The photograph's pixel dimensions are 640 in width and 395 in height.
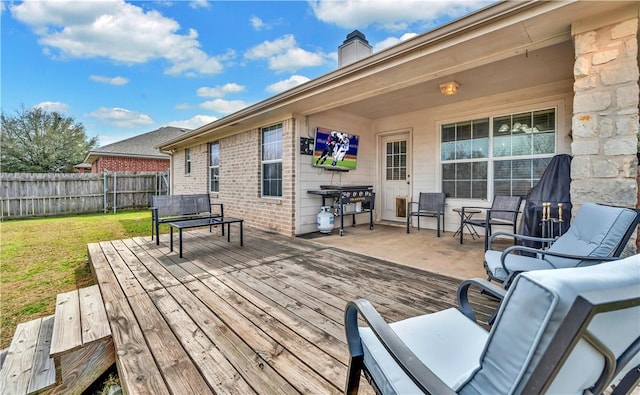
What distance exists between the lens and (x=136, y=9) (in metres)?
5.75

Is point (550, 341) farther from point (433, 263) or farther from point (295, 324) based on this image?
point (433, 263)

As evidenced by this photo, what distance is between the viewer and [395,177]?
666 centimetres

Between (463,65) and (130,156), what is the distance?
1702cm

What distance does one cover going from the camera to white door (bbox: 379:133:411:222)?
21.3 ft

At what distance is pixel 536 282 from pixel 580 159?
2.61 m

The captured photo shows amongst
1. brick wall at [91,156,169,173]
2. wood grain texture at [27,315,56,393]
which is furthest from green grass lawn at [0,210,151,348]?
brick wall at [91,156,169,173]

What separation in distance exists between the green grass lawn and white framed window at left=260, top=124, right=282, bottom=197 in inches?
112

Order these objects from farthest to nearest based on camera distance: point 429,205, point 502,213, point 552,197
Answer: point 429,205 → point 502,213 → point 552,197

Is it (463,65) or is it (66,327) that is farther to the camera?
(463,65)

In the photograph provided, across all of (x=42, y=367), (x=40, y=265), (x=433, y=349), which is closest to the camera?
(x=433, y=349)

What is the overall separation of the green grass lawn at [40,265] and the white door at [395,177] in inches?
220

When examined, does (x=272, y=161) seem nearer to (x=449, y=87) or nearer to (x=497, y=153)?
(x=449, y=87)

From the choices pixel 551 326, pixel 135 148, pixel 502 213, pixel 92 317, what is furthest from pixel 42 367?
pixel 135 148

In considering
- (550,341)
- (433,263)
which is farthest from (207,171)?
(550,341)
